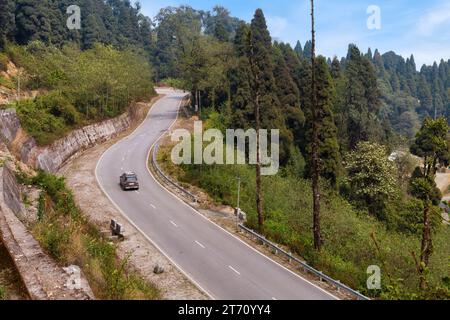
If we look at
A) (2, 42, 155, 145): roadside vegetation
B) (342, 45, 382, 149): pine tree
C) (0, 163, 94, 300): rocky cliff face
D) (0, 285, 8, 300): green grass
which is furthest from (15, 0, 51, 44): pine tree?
(0, 285, 8, 300): green grass

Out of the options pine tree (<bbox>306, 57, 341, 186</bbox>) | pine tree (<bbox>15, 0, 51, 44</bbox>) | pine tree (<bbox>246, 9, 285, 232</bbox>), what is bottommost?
pine tree (<bbox>306, 57, 341, 186</bbox>)

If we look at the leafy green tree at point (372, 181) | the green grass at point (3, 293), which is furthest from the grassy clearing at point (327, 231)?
the green grass at point (3, 293)

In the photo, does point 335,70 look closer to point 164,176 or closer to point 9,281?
point 164,176

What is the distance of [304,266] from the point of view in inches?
826

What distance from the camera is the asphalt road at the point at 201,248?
1875 cm

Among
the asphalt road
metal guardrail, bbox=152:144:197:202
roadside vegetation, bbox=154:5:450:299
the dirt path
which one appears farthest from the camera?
metal guardrail, bbox=152:144:197:202

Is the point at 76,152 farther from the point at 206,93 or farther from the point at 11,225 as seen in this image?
the point at 11,225

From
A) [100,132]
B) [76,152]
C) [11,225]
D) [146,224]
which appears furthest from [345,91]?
[11,225]

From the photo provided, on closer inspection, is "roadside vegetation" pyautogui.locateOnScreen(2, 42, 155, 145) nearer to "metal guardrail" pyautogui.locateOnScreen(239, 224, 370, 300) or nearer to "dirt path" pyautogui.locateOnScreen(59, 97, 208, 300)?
"dirt path" pyautogui.locateOnScreen(59, 97, 208, 300)

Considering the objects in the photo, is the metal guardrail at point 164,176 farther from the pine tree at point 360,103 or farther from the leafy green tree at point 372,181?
the pine tree at point 360,103

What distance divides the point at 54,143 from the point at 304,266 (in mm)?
26741

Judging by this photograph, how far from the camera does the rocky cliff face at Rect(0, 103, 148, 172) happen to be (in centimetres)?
3033

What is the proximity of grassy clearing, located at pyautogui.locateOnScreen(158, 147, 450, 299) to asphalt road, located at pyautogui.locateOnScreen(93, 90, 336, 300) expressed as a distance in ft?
8.01

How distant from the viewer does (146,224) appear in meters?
26.2
